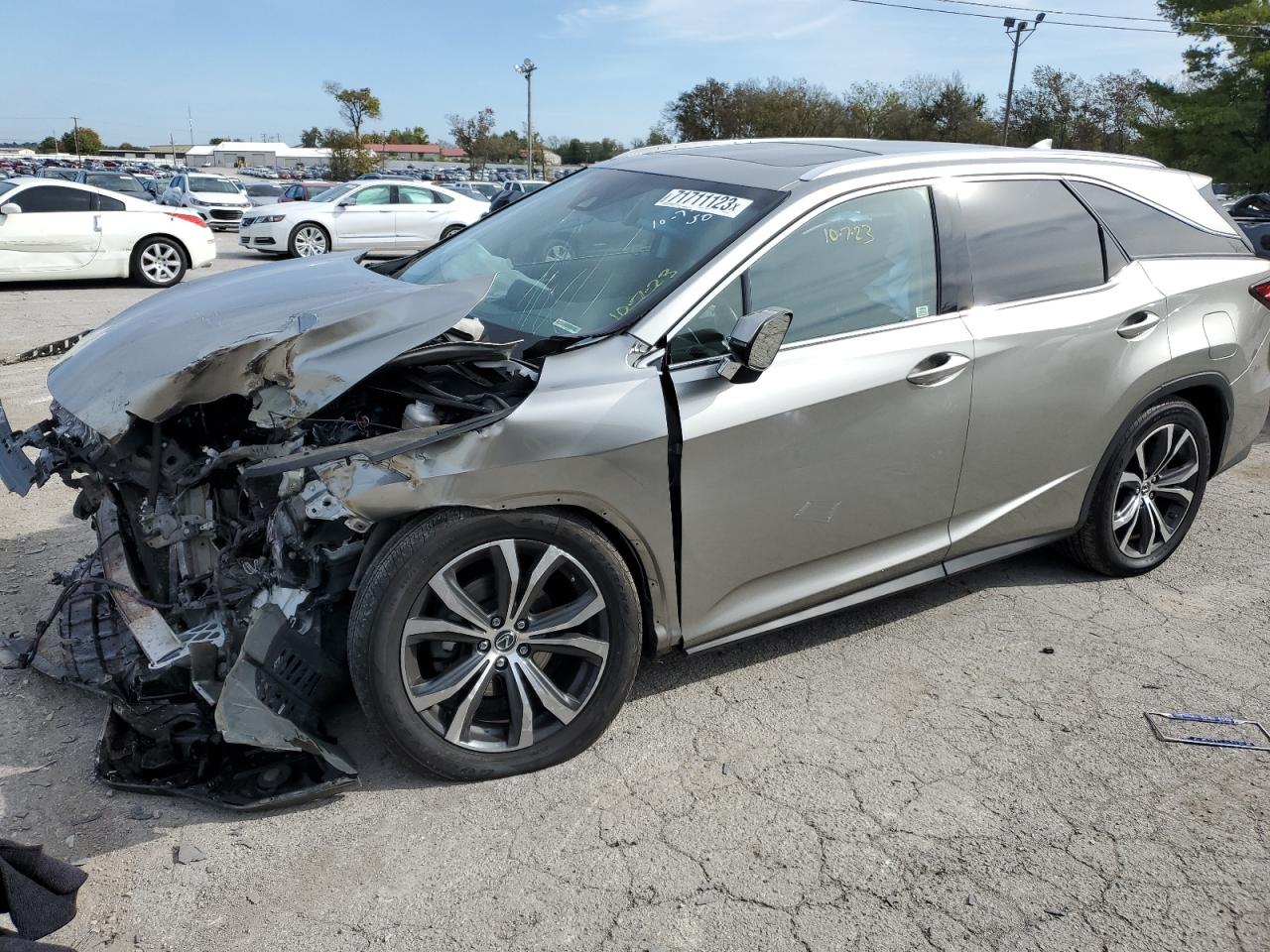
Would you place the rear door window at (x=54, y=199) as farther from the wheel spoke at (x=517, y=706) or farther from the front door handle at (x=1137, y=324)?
the front door handle at (x=1137, y=324)

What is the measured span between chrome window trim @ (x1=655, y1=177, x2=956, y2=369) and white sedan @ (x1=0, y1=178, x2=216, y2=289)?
41.7 feet

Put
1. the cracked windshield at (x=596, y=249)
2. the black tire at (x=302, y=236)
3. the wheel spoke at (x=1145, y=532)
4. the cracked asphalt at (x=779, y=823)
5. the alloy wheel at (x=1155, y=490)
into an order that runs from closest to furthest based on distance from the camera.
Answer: the cracked asphalt at (x=779, y=823)
the cracked windshield at (x=596, y=249)
the alloy wheel at (x=1155, y=490)
the wheel spoke at (x=1145, y=532)
the black tire at (x=302, y=236)

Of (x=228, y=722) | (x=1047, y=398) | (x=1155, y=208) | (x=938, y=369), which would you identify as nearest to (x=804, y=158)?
(x=938, y=369)

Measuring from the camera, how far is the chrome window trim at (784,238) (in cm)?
308

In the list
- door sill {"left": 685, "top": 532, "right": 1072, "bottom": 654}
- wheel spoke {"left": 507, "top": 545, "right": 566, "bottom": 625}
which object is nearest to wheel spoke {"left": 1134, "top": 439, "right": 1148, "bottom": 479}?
door sill {"left": 685, "top": 532, "right": 1072, "bottom": 654}

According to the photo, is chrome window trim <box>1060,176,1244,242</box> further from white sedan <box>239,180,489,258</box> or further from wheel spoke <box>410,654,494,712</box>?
white sedan <box>239,180,489,258</box>

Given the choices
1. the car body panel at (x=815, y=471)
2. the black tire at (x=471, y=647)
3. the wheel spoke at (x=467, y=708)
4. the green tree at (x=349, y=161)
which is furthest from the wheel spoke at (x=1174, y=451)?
the green tree at (x=349, y=161)

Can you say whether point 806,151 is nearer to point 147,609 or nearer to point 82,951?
point 147,609

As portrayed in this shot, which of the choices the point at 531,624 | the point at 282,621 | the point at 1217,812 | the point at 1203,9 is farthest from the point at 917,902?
the point at 1203,9

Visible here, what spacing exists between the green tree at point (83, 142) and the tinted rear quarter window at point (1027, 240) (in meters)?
131

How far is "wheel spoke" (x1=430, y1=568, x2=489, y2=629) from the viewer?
2792mm

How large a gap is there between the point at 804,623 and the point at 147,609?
8.06ft

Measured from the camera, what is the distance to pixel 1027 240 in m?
3.82

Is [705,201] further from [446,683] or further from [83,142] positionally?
[83,142]
